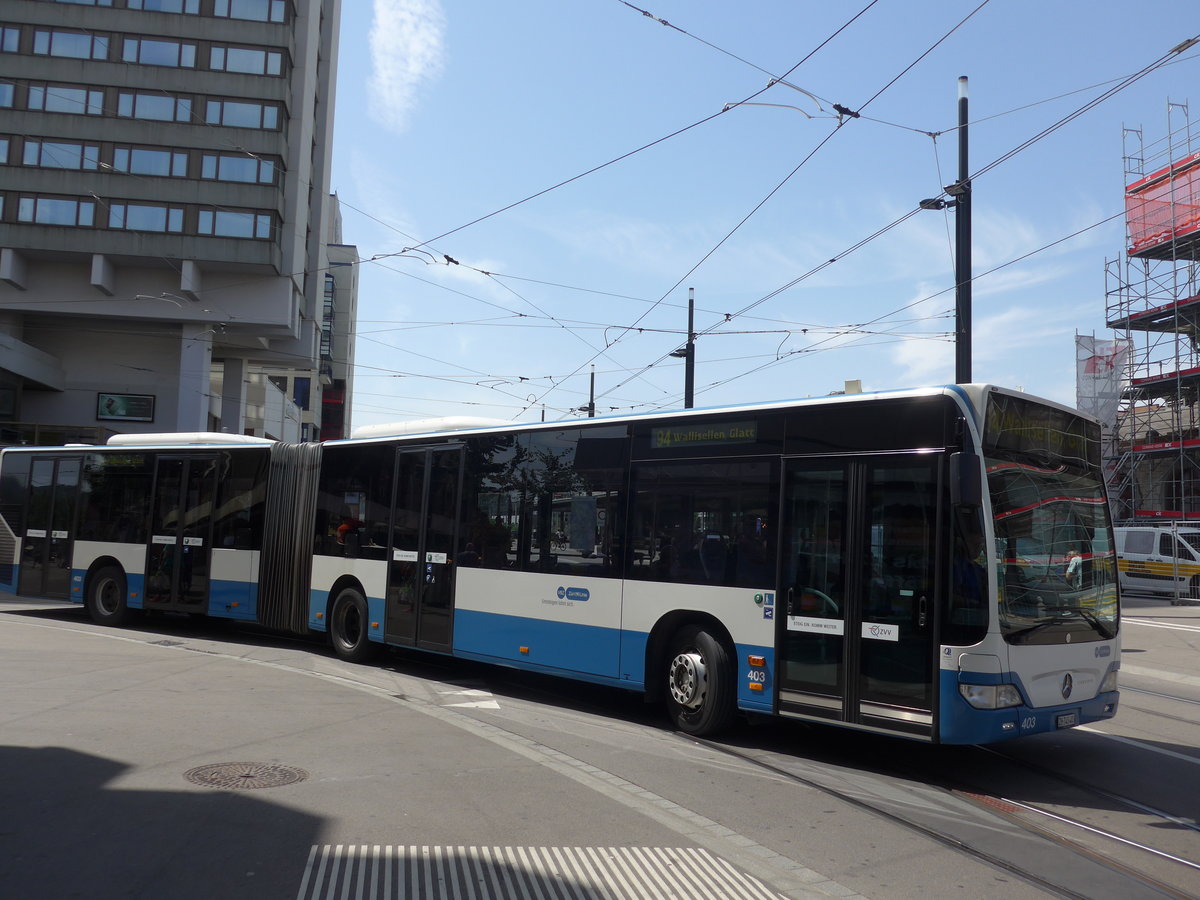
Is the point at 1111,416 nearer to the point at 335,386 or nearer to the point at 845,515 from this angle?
the point at 845,515

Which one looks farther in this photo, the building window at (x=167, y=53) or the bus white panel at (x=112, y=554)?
the building window at (x=167, y=53)

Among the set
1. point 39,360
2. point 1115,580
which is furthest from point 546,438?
point 39,360

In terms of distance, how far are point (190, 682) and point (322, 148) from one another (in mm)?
43474

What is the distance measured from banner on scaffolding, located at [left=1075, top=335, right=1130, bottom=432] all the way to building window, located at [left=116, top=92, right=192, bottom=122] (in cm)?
3638

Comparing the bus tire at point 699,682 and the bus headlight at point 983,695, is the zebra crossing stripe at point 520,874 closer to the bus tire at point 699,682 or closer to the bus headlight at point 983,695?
the bus headlight at point 983,695

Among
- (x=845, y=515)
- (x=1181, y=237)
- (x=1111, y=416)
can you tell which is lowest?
(x=845, y=515)

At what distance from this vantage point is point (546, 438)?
11.0 metres

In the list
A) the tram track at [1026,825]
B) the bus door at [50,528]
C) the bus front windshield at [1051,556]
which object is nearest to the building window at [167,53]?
the bus door at [50,528]

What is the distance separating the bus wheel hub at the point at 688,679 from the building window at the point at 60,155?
133 feet

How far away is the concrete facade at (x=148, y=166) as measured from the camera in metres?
41.4

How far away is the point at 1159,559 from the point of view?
28.1 metres

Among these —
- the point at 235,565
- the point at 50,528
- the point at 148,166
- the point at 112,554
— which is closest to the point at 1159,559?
the point at 235,565

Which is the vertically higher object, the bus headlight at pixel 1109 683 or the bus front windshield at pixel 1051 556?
the bus front windshield at pixel 1051 556

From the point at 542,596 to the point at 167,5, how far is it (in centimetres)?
4078
